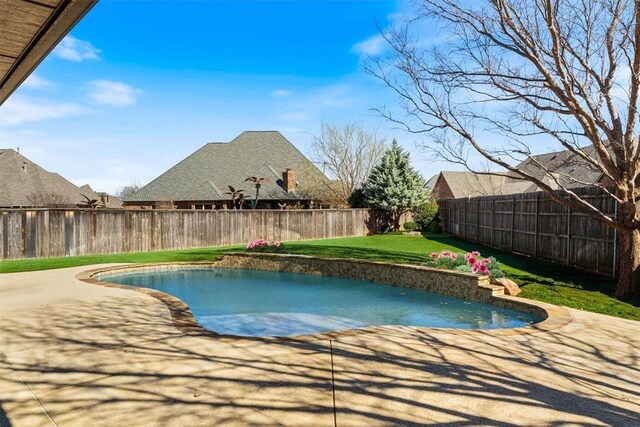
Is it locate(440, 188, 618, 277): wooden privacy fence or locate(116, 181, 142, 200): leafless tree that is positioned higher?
locate(116, 181, 142, 200): leafless tree

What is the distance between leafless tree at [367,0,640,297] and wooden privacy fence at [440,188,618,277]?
0.97 meters

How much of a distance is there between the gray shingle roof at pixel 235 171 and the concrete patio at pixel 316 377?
936 inches

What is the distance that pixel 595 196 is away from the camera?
9812 millimetres

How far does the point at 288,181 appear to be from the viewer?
1169 inches

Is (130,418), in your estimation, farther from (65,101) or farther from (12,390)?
(65,101)

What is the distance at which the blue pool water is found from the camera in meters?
7.38

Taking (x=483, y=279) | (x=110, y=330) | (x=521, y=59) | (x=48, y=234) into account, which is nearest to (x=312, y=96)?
(x=48, y=234)

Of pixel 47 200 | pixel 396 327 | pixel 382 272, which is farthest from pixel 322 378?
pixel 47 200

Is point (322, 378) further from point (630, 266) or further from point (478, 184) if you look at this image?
point (478, 184)

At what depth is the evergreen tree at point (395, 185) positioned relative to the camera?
82.2ft

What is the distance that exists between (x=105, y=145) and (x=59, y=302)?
30113 mm

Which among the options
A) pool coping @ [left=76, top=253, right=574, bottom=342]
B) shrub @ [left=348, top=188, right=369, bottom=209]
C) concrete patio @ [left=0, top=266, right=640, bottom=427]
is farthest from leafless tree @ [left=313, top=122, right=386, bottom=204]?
concrete patio @ [left=0, top=266, right=640, bottom=427]

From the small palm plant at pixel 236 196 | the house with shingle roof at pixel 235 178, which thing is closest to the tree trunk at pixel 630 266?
the small palm plant at pixel 236 196

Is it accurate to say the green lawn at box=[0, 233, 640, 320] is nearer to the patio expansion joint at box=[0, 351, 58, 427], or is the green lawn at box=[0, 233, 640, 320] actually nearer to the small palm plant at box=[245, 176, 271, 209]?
the patio expansion joint at box=[0, 351, 58, 427]
